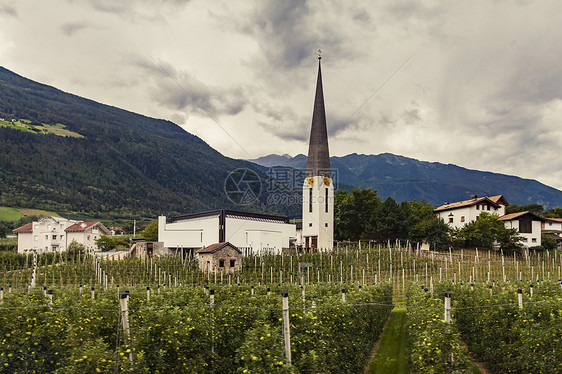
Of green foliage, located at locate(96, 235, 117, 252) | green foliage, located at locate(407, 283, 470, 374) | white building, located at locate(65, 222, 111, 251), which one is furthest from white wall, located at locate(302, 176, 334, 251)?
white building, located at locate(65, 222, 111, 251)

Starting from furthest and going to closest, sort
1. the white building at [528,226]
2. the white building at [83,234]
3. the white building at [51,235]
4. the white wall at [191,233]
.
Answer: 1. the white building at [83,234]
2. the white building at [51,235]
3. the white building at [528,226]
4. the white wall at [191,233]

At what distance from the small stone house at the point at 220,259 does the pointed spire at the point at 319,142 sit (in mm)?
21529

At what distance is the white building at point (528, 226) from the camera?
6330 centimetres

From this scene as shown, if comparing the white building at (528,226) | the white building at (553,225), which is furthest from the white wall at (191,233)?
the white building at (553,225)

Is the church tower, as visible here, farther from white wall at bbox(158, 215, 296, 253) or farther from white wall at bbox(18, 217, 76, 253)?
white wall at bbox(18, 217, 76, 253)

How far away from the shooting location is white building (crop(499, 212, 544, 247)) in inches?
2492

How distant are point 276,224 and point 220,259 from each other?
50.9 feet

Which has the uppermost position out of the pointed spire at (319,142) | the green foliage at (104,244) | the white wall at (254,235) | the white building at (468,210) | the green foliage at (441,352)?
the pointed spire at (319,142)

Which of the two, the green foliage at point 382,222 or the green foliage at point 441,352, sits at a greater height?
the green foliage at point 382,222

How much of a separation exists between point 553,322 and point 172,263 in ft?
125

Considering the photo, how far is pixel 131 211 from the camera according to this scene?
633ft

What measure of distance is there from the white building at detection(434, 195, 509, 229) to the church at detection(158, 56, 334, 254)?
84.9 ft

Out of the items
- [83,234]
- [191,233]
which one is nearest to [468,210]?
[191,233]

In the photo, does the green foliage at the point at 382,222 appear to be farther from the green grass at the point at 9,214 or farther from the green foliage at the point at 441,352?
the green grass at the point at 9,214
